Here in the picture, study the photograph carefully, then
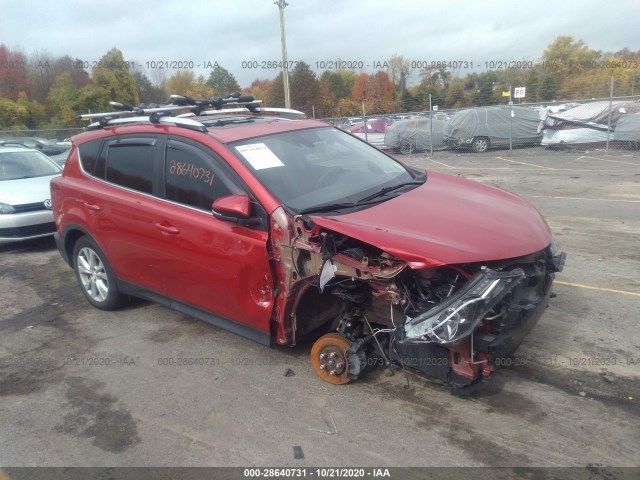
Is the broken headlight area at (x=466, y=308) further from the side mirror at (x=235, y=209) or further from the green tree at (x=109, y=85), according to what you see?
the green tree at (x=109, y=85)

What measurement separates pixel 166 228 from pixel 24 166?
20.4 feet

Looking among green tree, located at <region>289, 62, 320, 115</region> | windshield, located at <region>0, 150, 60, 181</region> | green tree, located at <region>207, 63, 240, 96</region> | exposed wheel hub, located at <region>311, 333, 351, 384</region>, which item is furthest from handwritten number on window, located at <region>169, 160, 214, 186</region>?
green tree, located at <region>207, 63, 240, 96</region>

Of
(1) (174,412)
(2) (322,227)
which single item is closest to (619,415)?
(2) (322,227)

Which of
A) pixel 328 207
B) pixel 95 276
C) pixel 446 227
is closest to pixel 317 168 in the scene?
pixel 328 207

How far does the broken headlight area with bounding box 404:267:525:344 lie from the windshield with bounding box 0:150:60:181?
7.99 metres

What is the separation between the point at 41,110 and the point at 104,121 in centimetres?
3636

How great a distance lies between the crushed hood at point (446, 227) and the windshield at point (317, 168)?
12.9 inches

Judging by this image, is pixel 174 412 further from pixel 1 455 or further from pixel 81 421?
pixel 1 455

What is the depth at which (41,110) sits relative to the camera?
3628cm

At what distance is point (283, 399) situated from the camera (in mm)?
3602

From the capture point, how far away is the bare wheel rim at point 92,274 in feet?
17.1

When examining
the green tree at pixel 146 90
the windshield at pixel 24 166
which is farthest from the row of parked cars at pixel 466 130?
the green tree at pixel 146 90

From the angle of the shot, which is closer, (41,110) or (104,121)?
(104,121)

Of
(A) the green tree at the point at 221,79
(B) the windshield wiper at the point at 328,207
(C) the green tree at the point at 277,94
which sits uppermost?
(A) the green tree at the point at 221,79
